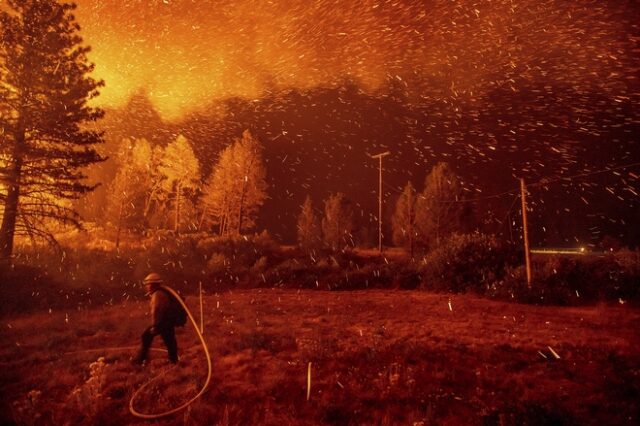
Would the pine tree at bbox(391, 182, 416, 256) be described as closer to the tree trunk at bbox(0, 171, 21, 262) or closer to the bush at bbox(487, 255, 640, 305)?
the bush at bbox(487, 255, 640, 305)

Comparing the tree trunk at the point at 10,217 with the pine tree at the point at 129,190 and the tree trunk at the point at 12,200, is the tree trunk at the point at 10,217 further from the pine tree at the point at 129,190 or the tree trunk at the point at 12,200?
the pine tree at the point at 129,190

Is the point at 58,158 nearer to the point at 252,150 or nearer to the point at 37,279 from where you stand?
the point at 37,279

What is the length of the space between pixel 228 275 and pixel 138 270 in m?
5.64

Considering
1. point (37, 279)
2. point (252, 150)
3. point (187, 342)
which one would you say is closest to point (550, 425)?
point (187, 342)

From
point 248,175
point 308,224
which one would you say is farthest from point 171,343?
point 308,224

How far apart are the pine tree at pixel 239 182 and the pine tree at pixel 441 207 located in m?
17.7

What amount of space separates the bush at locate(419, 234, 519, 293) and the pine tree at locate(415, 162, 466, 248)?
13235 millimetres

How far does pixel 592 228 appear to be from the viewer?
82.5 metres

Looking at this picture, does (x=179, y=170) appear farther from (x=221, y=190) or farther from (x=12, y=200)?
(x=12, y=200)

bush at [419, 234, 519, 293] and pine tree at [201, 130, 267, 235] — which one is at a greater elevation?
pine tree at [201, 130, 267, 235]

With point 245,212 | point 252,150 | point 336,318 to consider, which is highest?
point 252,150

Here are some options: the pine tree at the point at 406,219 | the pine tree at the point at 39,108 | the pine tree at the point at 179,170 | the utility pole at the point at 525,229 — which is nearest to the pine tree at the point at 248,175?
the pine tree at the point at 179,170

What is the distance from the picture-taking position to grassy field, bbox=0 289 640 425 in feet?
21.2

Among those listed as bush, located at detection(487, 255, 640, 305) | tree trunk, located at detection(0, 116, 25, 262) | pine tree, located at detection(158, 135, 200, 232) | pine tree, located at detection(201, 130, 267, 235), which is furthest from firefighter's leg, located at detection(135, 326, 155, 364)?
pine tree, located at detection(158, 135, 200, 232)
